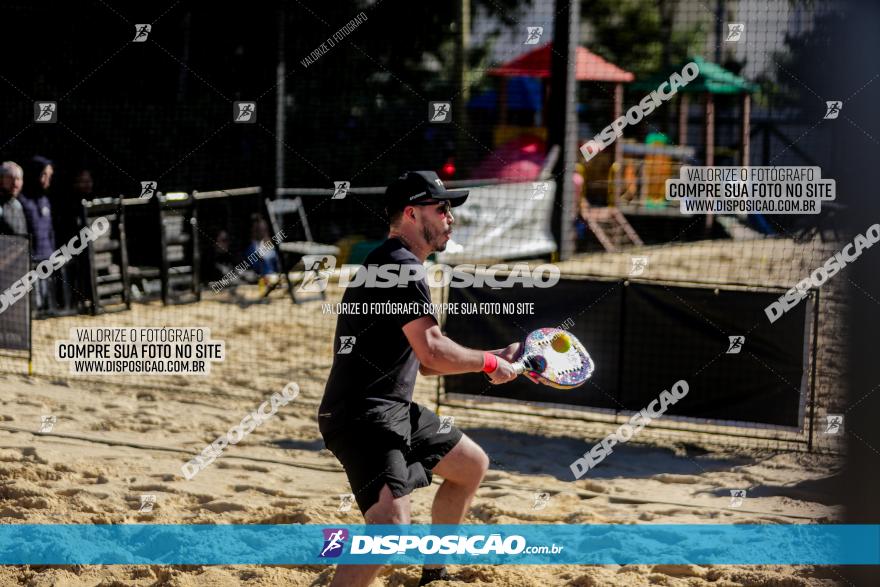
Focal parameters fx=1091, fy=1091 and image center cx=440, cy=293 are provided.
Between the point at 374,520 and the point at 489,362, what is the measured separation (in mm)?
836

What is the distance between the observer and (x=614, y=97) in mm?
17547

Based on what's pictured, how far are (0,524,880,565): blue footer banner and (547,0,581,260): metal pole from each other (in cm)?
897

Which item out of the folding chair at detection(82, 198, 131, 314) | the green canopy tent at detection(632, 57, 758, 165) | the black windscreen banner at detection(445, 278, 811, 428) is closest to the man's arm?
the black windscreen banner at detection(445, 278, 811, 428)

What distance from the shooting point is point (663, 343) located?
8227 mm

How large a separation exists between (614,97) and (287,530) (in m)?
Result: 12.8

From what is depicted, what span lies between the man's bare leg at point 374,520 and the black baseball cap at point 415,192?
1.25 metres

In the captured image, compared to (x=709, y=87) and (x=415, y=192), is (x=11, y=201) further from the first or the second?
(x=709, y=87)

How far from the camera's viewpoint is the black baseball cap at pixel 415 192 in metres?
4.82

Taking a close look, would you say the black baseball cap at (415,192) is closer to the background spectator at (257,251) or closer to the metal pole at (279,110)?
the background spectator at (257,251)

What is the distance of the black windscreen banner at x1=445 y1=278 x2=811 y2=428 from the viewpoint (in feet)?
26.2

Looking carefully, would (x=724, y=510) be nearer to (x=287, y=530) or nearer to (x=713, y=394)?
(x=713, y=394)

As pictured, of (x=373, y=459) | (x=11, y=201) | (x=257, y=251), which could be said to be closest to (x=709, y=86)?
(x=257, y=251)

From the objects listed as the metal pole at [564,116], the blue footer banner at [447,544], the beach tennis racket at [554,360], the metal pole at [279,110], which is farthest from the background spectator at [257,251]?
the beach tennis racket at [554,360]

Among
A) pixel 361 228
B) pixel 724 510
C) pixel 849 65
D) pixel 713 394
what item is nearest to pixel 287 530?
pixel 724 510
